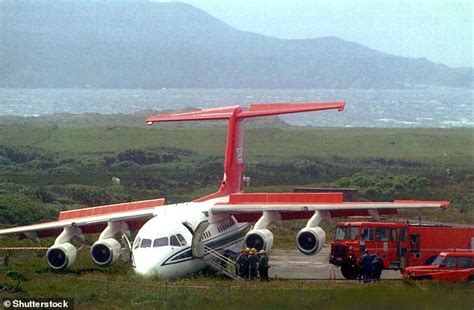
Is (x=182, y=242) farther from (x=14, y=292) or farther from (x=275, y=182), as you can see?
(x=275, y=182)

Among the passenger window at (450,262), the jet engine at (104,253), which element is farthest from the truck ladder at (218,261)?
the passenger window at (450,262)

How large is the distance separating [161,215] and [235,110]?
733cm

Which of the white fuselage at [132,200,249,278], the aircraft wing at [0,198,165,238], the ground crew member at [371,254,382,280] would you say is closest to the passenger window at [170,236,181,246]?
the white fuselage at [132,200,249,278]

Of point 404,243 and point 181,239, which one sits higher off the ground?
point 181,239

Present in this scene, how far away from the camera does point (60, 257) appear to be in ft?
111

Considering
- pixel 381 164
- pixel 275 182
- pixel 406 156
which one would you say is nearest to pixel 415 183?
pixel 275 182

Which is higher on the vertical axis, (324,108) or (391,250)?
(324,108)

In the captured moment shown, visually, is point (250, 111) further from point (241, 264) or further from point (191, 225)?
point (241, 264)

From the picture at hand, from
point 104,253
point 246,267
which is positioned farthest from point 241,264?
point 104,253

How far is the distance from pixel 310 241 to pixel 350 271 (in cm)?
195

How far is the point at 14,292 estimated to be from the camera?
27891 millimetres

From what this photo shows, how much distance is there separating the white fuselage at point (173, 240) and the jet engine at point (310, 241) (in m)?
2.86

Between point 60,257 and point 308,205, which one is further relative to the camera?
point 308,205

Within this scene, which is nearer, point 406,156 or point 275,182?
point 275,182
